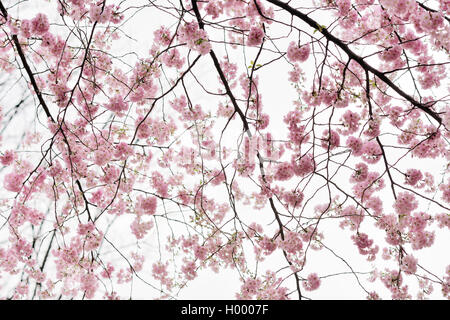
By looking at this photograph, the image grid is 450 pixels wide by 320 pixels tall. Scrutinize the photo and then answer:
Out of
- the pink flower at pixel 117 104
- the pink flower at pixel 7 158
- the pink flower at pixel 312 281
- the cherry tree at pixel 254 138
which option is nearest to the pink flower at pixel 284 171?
the cherry tree at pixel 254 138

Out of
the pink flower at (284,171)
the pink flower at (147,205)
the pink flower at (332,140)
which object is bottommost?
the pink flower at (147,205)

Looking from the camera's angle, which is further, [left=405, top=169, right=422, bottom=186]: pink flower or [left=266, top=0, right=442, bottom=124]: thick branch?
[left=405, top=169, right=422, bottom=186]: pink flower

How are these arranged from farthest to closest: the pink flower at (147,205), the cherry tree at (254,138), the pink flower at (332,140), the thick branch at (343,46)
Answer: the pink flower at (147,205) → the pink flower at (332,140) → the cherry tree at (254,138) → the thick branch at (343,46)

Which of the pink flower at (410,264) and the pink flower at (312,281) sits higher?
the pink flower at (410,264)

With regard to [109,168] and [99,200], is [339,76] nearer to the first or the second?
[109,168]

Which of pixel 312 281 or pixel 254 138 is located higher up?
pixel 254 138

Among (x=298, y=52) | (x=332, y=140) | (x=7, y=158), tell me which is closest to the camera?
(x=298, y=52)

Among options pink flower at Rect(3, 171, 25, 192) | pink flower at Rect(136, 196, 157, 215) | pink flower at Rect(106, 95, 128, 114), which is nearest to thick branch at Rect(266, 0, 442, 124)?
pink flower at Rect(106, 95, 128, 114)

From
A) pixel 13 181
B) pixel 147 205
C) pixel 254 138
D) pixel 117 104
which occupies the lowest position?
pixel 147 205

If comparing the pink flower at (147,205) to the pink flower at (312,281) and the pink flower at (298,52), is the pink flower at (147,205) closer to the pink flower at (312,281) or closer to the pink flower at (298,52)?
the pink flower at (312,281)

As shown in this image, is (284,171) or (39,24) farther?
(284,171)

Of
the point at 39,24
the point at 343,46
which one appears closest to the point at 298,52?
the point at 343,46

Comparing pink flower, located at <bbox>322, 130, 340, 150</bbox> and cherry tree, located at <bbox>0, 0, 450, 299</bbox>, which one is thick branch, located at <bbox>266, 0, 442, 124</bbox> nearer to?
cherry tree, located at <bbox>0, 0, 450, 299</bbox>

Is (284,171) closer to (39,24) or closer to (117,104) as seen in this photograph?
(117,104)
